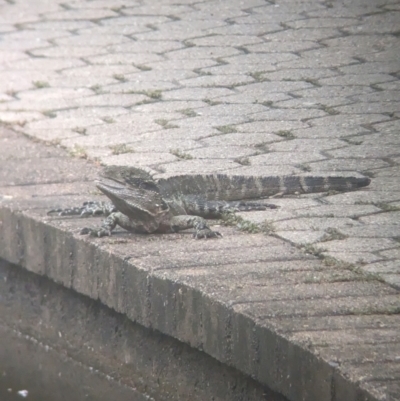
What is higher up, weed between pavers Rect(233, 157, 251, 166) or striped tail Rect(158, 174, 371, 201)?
striped tail Rect(158, 174, 371, 201)

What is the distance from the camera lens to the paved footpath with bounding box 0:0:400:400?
3.28 m

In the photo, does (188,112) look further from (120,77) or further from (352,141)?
(352,141)

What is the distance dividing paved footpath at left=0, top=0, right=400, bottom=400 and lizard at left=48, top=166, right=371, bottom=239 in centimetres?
7

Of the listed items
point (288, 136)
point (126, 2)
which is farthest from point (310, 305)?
point (126, 2)

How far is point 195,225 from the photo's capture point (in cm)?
404

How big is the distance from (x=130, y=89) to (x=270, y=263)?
9.51 ft

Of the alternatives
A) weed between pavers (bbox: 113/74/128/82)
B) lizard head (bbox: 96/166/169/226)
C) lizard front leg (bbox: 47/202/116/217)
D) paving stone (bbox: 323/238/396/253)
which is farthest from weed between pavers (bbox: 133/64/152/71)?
paving stone (bbox: 323/238/396/253)

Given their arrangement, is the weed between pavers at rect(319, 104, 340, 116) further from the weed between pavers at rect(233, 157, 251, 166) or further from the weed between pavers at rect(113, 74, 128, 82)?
the weed between pavers at rect(113, 74, 128, 82)

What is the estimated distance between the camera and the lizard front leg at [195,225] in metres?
3.96

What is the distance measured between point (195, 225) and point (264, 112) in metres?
1.92

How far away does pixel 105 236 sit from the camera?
157 inches

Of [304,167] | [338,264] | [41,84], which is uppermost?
[338,264]

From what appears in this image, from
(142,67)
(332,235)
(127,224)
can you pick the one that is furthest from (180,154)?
(142,67)

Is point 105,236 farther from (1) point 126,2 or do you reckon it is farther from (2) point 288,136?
(1) point 126,2
